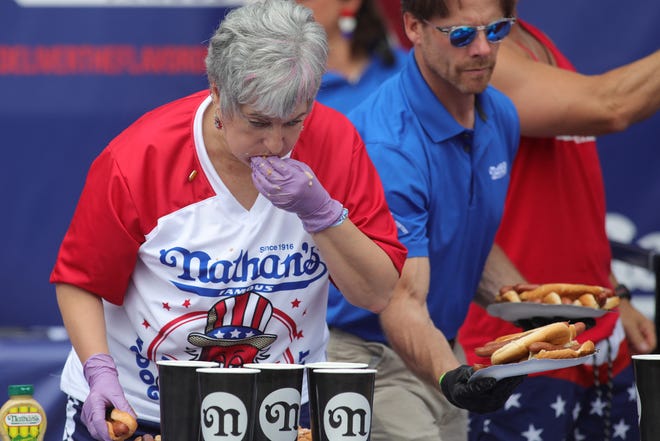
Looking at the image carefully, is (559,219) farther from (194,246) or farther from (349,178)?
(194,246)

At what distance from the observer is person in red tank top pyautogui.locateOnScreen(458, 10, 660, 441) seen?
→ 11.1 feet

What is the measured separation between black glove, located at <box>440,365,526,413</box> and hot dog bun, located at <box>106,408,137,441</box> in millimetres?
590

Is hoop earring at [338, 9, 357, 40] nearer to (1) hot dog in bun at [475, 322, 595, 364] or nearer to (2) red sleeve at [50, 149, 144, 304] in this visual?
(2) red sleeve at [50, 149, 144, 304]

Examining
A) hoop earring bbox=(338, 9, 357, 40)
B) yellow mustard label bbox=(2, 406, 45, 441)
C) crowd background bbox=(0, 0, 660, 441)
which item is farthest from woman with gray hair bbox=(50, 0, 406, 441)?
hoop earring bbox=(338, 9, 357, 40)

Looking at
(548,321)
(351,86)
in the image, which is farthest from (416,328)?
(351,86)

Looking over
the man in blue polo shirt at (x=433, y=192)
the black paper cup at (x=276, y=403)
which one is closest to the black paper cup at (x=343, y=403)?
the black paper cup at (x=276, y=403)

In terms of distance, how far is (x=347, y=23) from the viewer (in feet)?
14.6

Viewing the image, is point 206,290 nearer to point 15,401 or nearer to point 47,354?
point 15,401

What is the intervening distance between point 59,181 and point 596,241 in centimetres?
188

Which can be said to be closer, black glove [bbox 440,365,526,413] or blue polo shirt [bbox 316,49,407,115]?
black glove [bbox 440,365,526,413]

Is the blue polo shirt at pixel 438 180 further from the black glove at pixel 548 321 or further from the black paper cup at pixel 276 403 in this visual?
the black paper cup at pixel 276 403

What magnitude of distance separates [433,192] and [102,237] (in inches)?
36.6

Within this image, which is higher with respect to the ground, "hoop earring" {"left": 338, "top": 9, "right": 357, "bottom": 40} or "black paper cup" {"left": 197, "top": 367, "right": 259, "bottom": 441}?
"hoop earring" {"left": 338, "top": 9, "right": 357, "bottom": 40}

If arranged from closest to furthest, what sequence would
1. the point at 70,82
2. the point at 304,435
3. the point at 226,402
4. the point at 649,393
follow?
→ the point at 226,402
the point at 649,393
the point at 304,435
the point at 70,82
